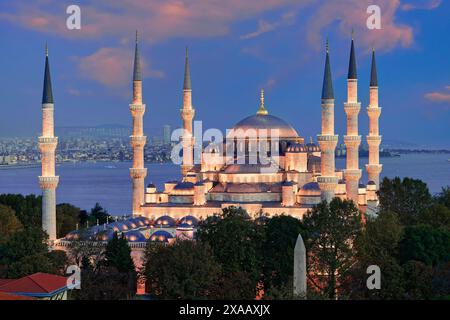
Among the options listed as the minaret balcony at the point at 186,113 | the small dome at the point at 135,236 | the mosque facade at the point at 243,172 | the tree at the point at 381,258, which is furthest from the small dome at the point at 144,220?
the tree at the point at 381,258

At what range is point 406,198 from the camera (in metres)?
30.3

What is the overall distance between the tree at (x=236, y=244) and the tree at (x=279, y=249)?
0.69ft

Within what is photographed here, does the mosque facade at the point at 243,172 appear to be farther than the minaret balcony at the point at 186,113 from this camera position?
No

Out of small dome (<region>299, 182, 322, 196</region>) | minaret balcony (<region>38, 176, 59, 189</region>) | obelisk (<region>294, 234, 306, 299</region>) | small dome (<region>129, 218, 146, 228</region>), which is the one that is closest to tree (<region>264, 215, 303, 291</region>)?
obelisk (<region>294, 234, 306, 299</region>)

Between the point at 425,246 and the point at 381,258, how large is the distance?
2388mm

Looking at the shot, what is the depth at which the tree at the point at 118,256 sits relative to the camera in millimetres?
23359

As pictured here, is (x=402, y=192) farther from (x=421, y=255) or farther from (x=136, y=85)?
(x=136, y=85)

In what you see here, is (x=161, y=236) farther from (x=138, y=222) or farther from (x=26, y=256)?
(x=26, y=256)

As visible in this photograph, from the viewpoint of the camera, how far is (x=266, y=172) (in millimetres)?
32188

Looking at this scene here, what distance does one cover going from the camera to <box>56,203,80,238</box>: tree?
3331 centimetres

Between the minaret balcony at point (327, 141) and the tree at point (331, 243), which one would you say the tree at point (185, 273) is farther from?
the minaret balcony at point (327, 141)

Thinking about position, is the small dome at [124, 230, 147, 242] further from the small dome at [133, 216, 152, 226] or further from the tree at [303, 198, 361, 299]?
the tree at [303, 198, 361, 299]

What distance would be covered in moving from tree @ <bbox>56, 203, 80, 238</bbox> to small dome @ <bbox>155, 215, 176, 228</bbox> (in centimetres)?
476
